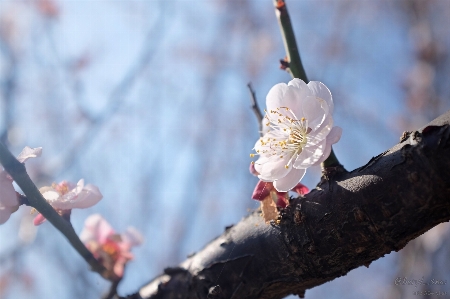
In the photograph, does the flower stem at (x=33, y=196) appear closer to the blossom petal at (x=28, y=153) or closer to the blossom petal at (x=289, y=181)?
the blossom petal at (x=28, y=153)

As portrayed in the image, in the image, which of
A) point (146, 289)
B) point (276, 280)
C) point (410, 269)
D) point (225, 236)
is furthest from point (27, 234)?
point (410, 269)

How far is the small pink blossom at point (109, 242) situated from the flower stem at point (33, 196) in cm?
30

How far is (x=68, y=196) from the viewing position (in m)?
1.05

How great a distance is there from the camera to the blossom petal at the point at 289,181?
2.98 feet

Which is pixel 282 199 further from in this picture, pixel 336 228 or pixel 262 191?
pixel 336 228

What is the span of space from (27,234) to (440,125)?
115 inches

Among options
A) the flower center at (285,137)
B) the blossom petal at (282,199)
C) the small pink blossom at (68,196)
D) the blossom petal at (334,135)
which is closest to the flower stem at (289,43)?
the flower center at (285,137)

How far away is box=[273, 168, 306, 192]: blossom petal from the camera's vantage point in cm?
91

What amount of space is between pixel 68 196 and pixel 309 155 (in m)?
0.66

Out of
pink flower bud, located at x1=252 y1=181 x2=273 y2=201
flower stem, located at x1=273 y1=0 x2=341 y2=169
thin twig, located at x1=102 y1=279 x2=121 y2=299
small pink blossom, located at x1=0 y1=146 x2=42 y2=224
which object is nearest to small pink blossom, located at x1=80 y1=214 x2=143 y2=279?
thin twig, located at x1=102 y1=279 x2=121 y2=299

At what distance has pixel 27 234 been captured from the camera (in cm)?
284

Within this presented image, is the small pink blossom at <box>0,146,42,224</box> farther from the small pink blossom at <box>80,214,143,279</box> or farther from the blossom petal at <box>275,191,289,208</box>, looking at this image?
the blossom petal at <box>275,191,289,208</box>

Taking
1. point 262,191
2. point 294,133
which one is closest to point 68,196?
point 262,191

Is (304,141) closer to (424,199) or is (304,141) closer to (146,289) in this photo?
(424,199)
